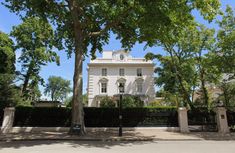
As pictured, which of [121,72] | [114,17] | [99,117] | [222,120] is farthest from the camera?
[121,72]

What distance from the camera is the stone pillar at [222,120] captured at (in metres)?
20.0

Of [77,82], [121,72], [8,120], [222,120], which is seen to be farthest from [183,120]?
[121,72]

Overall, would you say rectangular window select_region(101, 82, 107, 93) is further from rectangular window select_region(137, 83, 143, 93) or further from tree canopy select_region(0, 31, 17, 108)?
tree canopy select_region(0, 31, 17, 108)

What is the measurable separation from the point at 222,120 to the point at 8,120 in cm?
1810

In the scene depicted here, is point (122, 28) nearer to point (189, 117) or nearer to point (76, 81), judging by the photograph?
point (76, 81)

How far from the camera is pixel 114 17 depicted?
53.1ft

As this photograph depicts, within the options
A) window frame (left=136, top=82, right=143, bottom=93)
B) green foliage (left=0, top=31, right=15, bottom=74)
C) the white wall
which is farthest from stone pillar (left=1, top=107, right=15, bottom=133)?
window frame (left=136, top=82, right=143, bottom=93)

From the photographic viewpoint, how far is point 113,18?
16.4 metres

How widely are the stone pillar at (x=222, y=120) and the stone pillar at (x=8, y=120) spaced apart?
57.8 ft

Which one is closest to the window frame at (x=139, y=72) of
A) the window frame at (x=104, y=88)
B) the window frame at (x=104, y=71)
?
the window frame at (x=104, y=71)

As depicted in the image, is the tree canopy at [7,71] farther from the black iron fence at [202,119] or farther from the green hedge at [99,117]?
Result: the black iron fence at [202,119]

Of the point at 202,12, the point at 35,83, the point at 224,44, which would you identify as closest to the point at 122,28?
the point at 202,12

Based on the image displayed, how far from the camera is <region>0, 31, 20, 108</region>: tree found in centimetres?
2305

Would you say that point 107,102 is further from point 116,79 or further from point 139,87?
point 139,87
